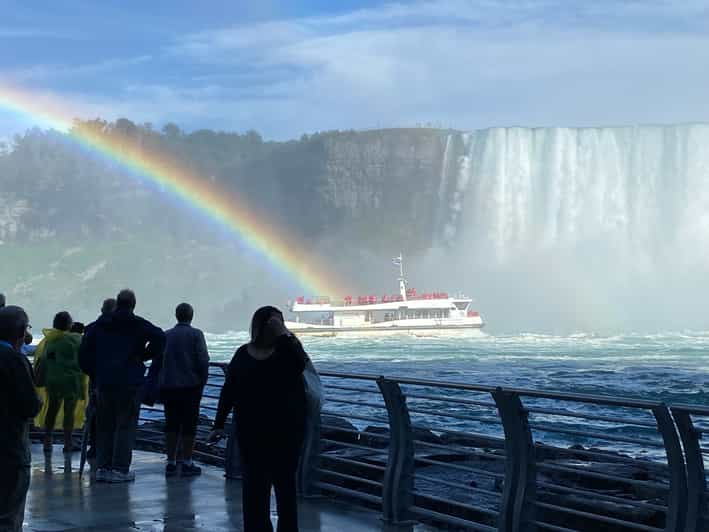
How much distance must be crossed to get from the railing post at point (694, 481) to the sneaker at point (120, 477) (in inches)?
203

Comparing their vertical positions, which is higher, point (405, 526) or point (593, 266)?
point (593, 266)

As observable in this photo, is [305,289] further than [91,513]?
Yes

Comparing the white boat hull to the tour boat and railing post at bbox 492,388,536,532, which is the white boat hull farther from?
railing post at bbox 492,388,536,532

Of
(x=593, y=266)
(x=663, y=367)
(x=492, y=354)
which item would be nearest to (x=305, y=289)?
(x=593, y=266)

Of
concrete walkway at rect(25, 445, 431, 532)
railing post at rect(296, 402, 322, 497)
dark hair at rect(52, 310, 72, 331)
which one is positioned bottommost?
concrete walkway at rect(25, 445, 431, 532)

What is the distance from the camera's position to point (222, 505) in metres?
8.47

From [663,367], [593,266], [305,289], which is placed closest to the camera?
[663,367]

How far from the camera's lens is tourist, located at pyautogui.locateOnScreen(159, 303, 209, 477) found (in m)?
9.71

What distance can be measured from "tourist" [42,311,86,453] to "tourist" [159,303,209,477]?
3.97ft

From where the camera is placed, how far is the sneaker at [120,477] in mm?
9555

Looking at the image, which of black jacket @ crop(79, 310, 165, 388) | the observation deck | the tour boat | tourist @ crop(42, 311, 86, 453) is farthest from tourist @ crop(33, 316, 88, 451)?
the tour boat

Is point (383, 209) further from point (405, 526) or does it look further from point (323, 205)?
point (405, 526)

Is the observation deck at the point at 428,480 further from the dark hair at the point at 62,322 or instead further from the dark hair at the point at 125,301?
the dark hair at the point at 125,301

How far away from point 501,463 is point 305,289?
13278 centimetres
